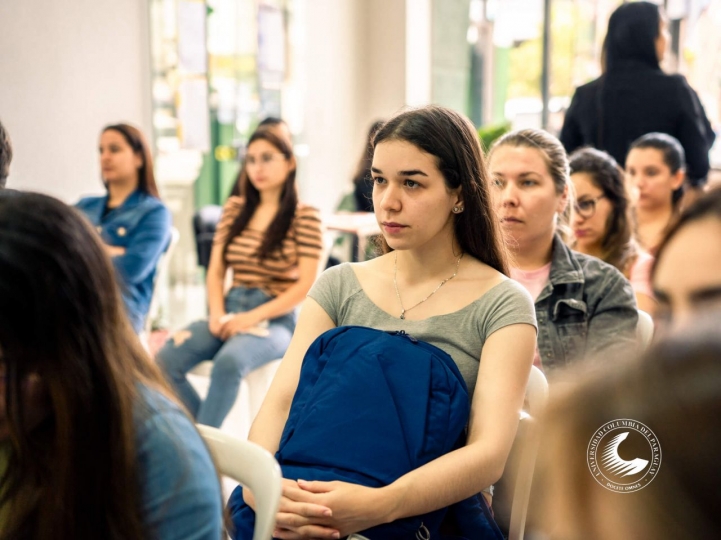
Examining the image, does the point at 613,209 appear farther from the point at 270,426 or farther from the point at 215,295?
the point at 215,295

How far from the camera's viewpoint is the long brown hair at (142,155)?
137 inches

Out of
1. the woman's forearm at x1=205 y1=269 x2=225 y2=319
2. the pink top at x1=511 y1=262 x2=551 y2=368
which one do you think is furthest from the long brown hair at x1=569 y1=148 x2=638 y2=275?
the woman's forearm at x1=205 y1=269 x2=225 y2=319

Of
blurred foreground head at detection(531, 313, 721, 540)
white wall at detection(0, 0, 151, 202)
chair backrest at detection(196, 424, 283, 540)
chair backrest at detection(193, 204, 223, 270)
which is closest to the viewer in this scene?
blurred foreground head at detection(531, 313, 721, 540)

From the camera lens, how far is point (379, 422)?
1375mm

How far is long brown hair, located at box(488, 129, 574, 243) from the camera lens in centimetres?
211

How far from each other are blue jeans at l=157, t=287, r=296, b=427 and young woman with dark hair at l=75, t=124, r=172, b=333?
21 centimetres

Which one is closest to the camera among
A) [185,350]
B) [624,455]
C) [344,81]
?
[624,455]

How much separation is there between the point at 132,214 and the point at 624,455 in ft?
10.3

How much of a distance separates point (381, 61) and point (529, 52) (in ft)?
4.04

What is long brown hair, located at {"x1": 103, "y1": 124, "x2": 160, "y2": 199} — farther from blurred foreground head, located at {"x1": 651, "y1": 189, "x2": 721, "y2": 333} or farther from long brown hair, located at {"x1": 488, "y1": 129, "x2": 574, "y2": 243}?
blurred foreground head, located at {"x1": 651, "y1": 189, "x2": 721, "y2": 333}

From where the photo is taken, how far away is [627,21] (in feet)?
11.0

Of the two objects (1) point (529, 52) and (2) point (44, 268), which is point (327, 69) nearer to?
(1) point (529, 52)

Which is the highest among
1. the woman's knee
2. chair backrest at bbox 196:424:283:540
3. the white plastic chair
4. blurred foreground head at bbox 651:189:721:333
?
blurred foreground head at bbox 651:189:721:333

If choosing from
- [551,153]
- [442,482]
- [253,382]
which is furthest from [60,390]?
[253,382]
